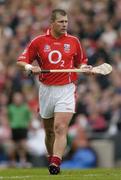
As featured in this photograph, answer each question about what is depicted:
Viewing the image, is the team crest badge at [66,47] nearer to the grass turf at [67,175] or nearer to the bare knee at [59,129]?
the bare knee at [59,129]

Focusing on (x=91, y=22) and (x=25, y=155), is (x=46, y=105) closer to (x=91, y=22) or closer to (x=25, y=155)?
(x=25, y=155)

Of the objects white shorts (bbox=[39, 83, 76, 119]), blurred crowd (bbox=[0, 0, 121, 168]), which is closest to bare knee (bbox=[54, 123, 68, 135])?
white shorts (bbox=[39, 83, 76, 119])

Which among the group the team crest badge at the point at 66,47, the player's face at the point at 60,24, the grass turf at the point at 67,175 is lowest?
the grass turf at the point at 67,175

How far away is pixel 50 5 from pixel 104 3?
2099mm

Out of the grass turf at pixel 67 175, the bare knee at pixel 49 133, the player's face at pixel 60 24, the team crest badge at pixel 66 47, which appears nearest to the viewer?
the grass turf at pixel 67 175

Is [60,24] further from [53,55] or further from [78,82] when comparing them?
[78,82]

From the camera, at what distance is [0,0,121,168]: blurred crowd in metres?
23.0

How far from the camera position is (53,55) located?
1502 centimetres

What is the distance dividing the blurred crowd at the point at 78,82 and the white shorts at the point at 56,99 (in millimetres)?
6070

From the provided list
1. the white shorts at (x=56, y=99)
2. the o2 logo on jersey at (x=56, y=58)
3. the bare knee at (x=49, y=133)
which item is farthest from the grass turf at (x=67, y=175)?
the o2 logo on jersey at (x=56, y=58)

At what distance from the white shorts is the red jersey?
3.6 inches

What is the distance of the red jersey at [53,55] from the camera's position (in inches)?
591

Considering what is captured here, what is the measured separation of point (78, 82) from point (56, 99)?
9.69 metres

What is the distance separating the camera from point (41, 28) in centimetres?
2761
